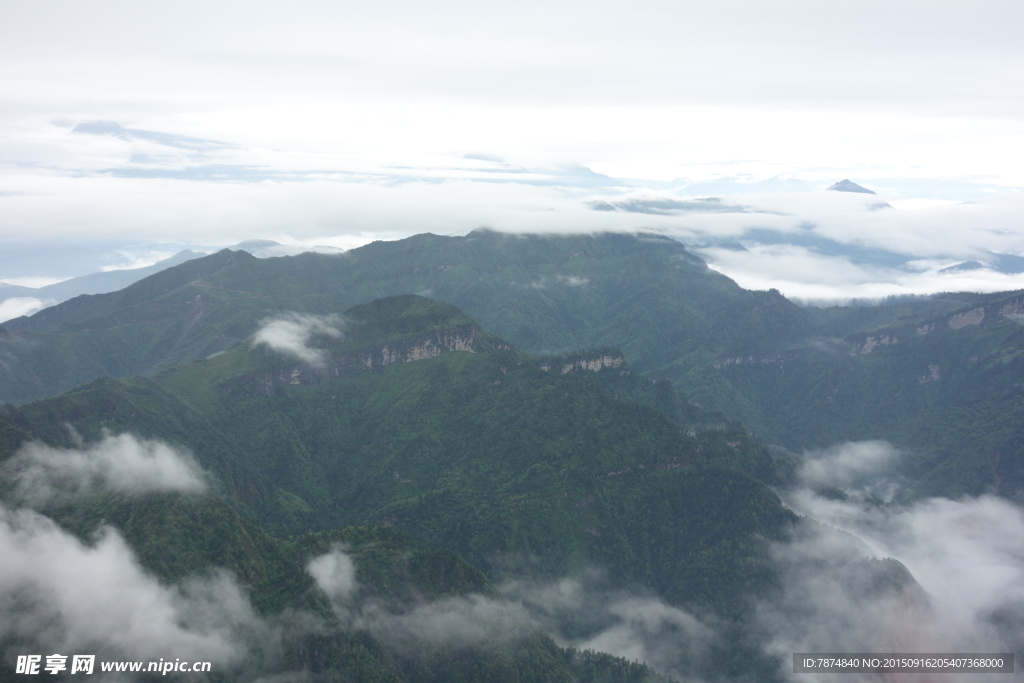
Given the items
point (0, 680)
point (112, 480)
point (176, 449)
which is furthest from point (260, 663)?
point (176, 449)

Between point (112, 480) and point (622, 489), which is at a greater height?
point (112, 480)

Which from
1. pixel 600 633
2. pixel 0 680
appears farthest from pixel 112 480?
pixel 600 633

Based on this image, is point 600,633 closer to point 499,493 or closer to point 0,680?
point 499,493

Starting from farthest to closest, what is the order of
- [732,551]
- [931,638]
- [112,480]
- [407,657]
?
[732,551] → [931,638] → [112,480] → [407,657]

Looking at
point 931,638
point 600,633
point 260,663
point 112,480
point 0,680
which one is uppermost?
point 112,480

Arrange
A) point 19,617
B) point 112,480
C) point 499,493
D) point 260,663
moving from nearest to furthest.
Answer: point 19,617 → point 260,663 → point 112,480 → point 499,493

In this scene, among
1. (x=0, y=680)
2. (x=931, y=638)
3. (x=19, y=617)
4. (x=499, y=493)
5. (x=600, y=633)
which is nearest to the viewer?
(x=0, y=680)

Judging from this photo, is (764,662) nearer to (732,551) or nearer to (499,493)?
(732,551)

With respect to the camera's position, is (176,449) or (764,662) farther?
(176,449)

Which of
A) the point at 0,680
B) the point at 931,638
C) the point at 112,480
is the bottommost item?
the point at 931,638
